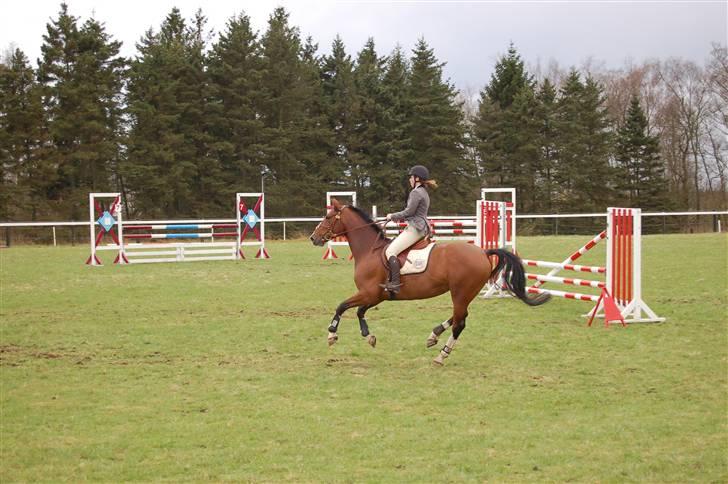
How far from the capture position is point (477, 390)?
7.95 m

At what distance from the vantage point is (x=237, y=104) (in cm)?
4397

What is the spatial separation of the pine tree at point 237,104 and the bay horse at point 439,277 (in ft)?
109

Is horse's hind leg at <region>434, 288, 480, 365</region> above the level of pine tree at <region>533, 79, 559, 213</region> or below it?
below

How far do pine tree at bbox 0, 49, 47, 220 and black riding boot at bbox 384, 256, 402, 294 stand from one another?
105 feet

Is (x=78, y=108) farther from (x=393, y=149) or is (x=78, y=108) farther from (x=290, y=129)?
(x=393, y=149)

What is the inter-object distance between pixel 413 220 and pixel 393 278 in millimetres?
824

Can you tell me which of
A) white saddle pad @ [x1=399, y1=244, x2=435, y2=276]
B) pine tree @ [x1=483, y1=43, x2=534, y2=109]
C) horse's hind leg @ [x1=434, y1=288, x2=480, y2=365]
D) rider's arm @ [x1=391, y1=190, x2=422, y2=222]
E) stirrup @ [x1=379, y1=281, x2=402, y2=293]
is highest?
pine tree @ [x1=483, y1=43, x2=534, y2=109]

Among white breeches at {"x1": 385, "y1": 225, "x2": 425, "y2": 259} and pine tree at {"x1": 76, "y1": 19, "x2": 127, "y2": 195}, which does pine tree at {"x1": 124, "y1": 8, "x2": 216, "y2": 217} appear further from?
white breeches at {"x1": 385, "y1": 225, "x2": 425, "y2": 259}

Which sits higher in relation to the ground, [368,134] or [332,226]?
[368,134]

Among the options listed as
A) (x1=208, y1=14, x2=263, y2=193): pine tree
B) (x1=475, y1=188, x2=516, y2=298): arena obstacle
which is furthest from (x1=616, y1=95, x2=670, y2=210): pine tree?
(x1=475, y1=188, x2=516, y2=298): arena obstacle

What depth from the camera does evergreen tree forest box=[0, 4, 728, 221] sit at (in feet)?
126

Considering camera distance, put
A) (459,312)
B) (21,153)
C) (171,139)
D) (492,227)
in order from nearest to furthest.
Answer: (459,312) < (492,227) < (21,153) < (171,139)

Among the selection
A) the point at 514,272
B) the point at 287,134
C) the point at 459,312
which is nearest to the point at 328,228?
the point at 459,312

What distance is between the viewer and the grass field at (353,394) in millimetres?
5691
